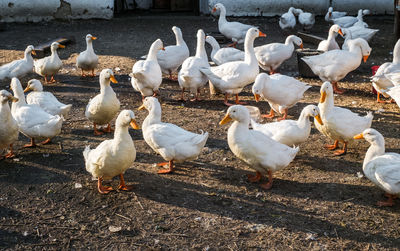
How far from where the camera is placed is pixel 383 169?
446cm

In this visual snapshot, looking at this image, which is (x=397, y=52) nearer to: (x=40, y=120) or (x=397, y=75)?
(x=397, y=75)

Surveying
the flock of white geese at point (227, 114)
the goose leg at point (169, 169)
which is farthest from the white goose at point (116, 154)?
the goose leg at point (169, 169)

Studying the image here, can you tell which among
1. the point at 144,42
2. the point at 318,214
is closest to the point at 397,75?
the point at 318,214

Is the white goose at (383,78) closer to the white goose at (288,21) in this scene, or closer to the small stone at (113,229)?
the small stone at (113,229)

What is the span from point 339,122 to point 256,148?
133 centimetres

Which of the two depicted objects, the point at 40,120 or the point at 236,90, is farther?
the point at 236,90

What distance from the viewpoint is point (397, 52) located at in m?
7.61

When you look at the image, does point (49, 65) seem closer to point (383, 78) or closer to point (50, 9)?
point (383, 78)

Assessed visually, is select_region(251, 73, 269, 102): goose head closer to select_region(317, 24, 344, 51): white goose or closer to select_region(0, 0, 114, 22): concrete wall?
select_region(317, 24, 344, 51): white goose

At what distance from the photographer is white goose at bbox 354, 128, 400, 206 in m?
4.38

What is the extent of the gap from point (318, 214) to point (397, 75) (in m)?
3.51

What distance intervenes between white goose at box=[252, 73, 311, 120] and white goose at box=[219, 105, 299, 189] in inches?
65.4

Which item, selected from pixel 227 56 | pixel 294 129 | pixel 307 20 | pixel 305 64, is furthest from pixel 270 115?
pixel 307 20

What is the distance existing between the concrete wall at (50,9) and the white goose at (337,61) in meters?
8.34
